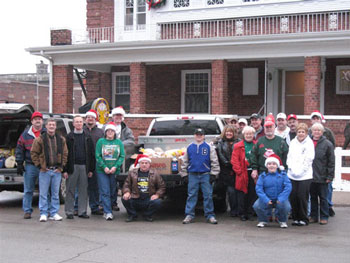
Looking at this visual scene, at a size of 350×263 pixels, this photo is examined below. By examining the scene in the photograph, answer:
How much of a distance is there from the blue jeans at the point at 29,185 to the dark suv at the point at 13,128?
1133 millimetres

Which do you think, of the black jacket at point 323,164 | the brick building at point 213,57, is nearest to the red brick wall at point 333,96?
the brick building at point 213,57

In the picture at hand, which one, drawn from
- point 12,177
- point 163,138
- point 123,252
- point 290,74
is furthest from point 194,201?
point 290,74

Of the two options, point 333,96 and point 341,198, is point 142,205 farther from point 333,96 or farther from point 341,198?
point 333,96

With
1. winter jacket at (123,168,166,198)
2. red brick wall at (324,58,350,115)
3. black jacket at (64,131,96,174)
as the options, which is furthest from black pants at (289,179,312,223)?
red brick wall at (324,58,350,115)

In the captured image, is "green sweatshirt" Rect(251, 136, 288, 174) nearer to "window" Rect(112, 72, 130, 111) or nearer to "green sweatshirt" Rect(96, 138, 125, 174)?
"green sweatshirt" Rect(96, 138, 125, 174)

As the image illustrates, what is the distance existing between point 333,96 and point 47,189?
13630mm

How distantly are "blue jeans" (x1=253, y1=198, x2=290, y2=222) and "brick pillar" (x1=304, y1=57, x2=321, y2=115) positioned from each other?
926cm

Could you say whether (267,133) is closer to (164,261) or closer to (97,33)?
(164,261)

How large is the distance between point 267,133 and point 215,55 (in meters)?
9.92

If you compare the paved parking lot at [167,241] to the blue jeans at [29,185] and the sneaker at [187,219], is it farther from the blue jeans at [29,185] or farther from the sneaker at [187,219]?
the blue jeans at [29,185]

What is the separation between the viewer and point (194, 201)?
9.27 m

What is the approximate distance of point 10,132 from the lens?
12.0 m

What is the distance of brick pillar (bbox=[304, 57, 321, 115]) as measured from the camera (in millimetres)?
17344

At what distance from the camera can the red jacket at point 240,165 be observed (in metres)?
9.43
